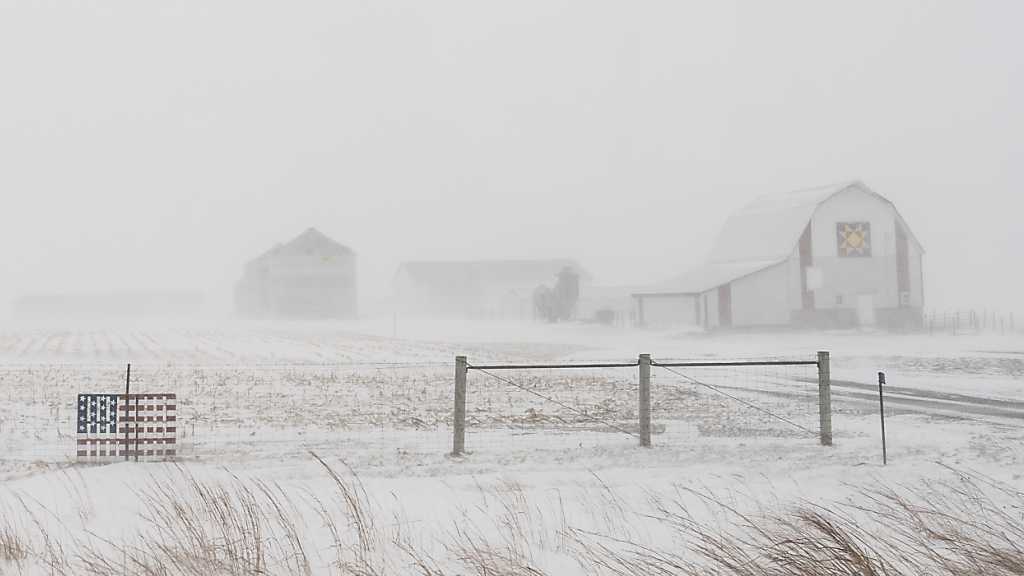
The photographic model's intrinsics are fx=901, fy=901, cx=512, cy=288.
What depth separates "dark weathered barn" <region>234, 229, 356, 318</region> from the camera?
304ft

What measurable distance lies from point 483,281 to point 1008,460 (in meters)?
109

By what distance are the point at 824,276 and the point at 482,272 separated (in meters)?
69.9

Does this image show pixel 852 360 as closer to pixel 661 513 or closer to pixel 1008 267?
pixel 661 513

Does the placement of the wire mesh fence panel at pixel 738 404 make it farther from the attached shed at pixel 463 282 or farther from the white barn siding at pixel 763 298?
the attached shed at pixel 463 282

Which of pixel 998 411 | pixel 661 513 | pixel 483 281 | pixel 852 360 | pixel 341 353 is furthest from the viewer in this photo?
pixel 483 281

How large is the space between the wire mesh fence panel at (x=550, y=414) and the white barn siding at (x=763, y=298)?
3047 centimetres

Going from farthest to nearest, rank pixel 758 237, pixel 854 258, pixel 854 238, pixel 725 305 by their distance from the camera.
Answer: pixel 758 237 < pixel 854 238 < pixel 854 258 < pixel 725 305

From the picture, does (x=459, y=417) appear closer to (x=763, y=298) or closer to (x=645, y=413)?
(x=645, y=413)

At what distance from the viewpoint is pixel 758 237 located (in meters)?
61.0

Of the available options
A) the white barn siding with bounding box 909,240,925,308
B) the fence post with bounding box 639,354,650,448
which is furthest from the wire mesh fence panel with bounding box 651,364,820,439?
the white barn siding with bounding box 909,240,925,308

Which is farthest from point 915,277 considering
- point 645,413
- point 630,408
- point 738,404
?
point 645,413

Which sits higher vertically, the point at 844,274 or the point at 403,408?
the point at 844,274

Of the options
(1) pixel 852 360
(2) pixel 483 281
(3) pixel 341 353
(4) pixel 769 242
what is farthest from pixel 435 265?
(1) pixel 852 360

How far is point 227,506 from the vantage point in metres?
7.99
